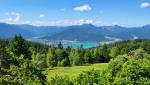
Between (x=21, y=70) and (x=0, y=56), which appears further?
(x=0, y=56)

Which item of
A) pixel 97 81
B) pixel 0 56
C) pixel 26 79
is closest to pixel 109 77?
pixel 97 81

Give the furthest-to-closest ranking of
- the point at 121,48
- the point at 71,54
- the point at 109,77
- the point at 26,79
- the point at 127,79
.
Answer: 1. the point at 121,48
2. the point at 71,54
3. the point at 26,79
4. the point at 109,77
5. the point at 127,79

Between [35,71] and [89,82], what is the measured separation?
487 inches

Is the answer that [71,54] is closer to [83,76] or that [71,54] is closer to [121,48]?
[121,48]

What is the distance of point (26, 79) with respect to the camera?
3916cm

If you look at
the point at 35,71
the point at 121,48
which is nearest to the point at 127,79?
the point at 35,71

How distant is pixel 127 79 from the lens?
30.4 meters

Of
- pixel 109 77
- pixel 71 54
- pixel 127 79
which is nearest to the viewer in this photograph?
pixel 127 79

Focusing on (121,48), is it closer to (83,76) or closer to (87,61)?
(87,61)

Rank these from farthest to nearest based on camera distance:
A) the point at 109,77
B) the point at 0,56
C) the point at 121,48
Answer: the point at 121,48 → the point at 0,56 → the point at 109,77

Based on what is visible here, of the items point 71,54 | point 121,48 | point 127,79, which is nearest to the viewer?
point 127,79

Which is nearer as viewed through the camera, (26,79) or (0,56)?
(26,79)

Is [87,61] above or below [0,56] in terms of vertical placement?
below

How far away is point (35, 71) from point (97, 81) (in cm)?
1248
